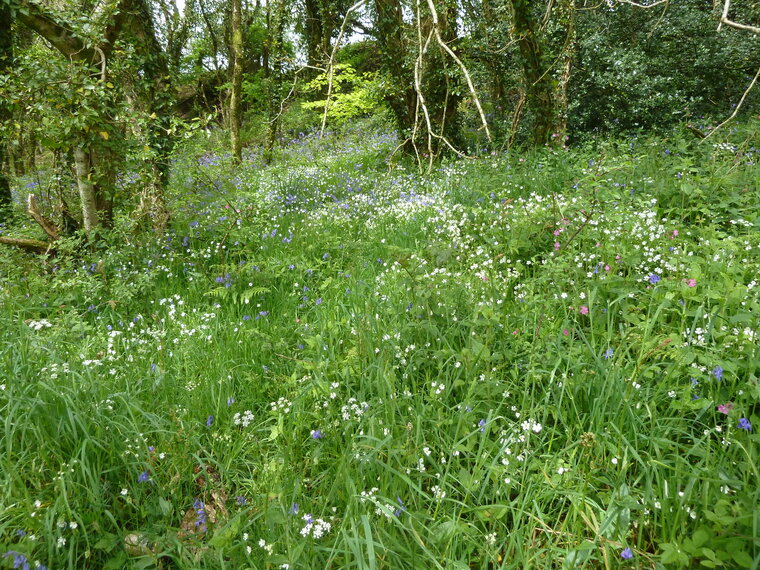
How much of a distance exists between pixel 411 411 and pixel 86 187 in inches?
170

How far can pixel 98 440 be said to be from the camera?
2117 millimetres

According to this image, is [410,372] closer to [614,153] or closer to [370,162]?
[614,153]

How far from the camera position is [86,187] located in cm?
462

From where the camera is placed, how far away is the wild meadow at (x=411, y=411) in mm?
1723

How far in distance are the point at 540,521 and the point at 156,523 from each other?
1599 millimetres

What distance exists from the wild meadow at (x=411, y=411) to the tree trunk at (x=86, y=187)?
83 cm

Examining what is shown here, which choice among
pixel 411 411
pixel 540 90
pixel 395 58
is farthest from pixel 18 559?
pixel 395 58

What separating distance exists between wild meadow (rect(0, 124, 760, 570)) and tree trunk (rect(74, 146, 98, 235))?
83cm

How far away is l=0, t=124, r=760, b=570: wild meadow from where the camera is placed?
172 cm

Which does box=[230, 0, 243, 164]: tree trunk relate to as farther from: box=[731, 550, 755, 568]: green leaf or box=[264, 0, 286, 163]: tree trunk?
box=[731, 550, 755, 568]: green leaf

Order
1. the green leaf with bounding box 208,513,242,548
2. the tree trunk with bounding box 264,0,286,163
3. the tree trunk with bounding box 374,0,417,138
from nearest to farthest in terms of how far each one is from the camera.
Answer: the green leaf with bounding box 208,513,242,548 < the tree trunk with bounding box 374,0,417,138 < the tree trunk with bounding box 264,0,286,163

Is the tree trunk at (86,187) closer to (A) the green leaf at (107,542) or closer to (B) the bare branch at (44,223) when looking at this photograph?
(B) the bare branch at (44,223)

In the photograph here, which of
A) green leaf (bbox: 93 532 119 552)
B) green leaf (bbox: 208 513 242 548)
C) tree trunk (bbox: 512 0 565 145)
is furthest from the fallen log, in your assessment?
tree trunk (bbox: 512 0 565 145)

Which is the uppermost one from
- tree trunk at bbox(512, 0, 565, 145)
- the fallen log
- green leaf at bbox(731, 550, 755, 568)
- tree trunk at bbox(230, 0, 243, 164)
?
tree trunk at bbox(230, 0, 243, 164)
